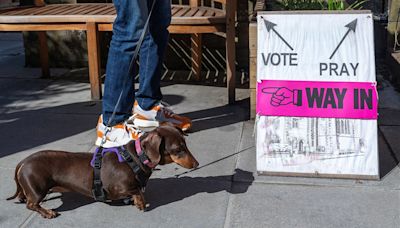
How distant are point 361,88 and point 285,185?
2.31ft

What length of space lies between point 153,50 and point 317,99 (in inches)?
50.1

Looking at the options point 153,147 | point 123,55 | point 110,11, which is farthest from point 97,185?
point 110,11

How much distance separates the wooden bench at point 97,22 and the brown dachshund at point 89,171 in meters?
1.79

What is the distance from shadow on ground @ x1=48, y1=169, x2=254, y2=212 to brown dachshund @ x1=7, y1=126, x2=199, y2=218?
143 millimetres

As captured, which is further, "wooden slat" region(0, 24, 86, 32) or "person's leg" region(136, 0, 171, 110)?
"wooden slat" region(0, 24, 86, 32)

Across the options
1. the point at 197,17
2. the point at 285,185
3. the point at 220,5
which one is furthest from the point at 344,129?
the point at 220,5

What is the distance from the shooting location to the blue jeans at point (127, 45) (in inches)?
145

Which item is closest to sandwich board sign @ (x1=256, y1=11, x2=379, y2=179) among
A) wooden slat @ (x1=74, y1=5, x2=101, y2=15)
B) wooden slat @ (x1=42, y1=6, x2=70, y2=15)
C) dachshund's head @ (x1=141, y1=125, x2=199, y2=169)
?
dachshund's head @ (x1=141, y1=125, x2=199, y2=169)

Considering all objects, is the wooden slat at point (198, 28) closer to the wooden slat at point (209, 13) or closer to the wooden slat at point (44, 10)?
the wooden slat at point (209, 13)

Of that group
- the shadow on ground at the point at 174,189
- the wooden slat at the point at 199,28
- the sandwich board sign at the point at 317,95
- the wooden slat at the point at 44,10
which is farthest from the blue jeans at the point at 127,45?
the wooden slat at the point at 44,10

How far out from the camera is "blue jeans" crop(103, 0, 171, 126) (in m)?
3.69

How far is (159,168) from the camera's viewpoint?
3615 millimetres

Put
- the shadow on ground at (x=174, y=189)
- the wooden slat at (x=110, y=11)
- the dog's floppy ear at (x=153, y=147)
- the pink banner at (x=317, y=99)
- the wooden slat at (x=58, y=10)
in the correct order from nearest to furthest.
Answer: the dog's floppy ear at (x=153, y=147)
the shadow on ground at (x=174, y=189)
the pink banner at (x=317, y=99)
the wooden slat at (x=110, y=11)
the wooden slat at (x=58, y=10)

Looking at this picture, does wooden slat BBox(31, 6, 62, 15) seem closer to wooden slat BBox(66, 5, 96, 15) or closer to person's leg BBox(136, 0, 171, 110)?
wooden slat BBox(66, 5, 96, 15)
